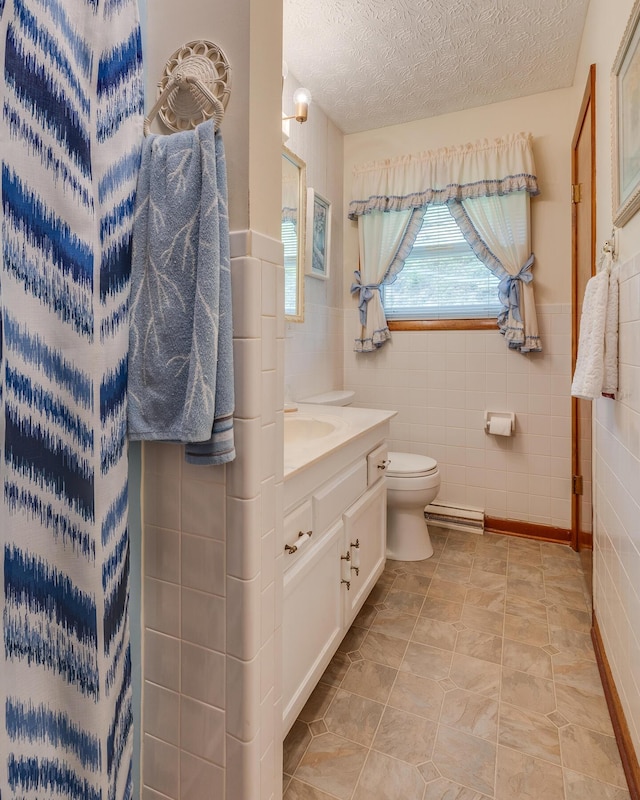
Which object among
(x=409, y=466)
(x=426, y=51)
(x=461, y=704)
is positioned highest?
(x=426, y=51)

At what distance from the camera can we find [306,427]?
1.76 meters

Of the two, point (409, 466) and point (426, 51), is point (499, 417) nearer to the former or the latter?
point (409, 466)

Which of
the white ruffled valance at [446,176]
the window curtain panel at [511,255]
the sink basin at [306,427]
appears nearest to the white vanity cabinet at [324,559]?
the sink basin at [306,427]

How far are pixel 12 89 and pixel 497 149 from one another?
2.60 metres

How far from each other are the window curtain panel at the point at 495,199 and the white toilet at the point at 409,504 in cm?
96

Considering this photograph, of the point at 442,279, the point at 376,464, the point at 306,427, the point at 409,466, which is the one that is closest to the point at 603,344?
the point at 376,464

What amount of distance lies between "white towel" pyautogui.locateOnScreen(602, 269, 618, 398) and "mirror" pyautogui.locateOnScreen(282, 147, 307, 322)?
1353mm

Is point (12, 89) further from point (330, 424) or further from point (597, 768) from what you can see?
point (597, 768)

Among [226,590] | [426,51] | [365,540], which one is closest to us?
[226,590]

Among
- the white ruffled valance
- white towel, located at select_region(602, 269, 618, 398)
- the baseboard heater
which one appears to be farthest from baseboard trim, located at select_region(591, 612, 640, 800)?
the white ruffled valance

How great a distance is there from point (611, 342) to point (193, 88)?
4.28 ft

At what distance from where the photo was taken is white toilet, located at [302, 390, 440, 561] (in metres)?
2.26

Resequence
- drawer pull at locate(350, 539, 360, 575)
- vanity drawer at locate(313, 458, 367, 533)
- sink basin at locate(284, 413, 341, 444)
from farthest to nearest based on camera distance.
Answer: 1. sink basin at locate(284, 413, 341, 444)
2. drawer pull at locate(350, 539, 360, 575)
3. vanity drawer at locate(313, 458, 367, 533)

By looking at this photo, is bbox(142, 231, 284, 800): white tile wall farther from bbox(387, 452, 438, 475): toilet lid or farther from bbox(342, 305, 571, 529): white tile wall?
bbox(342, 305, 571, 529): white tile wall
